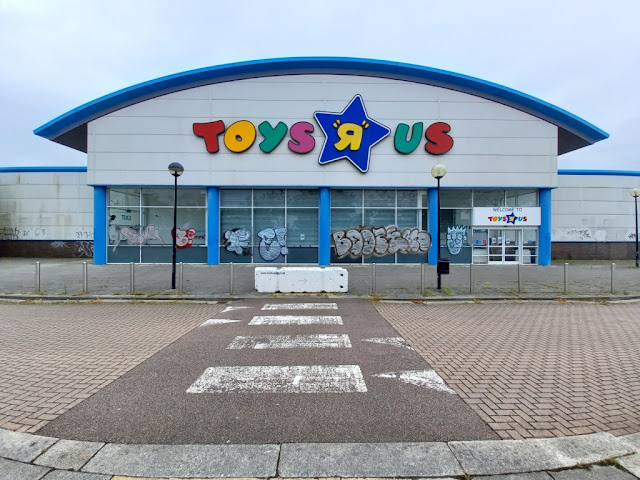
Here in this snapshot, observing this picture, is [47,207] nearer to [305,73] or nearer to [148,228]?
[148,228]

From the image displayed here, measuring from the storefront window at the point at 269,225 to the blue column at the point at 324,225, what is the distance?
1.62 ft

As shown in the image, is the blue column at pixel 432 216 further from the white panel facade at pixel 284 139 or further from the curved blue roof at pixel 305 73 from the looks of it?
the curved blue roof at pixel 305 73

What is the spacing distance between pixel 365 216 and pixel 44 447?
18890 mm

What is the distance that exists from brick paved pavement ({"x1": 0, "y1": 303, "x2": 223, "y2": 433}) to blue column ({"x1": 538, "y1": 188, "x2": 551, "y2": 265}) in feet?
63.8

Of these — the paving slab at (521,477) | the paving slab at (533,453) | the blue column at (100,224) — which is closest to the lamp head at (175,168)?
the blue column at (100,224)

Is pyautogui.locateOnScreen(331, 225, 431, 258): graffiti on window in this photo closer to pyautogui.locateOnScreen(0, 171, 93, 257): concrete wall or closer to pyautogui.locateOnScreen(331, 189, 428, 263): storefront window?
pyautogui.locateOnScreen(331, 189, 428, 263): storefront window

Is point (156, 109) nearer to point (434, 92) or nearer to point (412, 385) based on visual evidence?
point (434, 92)

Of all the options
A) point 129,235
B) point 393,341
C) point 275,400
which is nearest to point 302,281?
point 393,341

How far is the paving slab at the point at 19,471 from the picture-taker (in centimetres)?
273

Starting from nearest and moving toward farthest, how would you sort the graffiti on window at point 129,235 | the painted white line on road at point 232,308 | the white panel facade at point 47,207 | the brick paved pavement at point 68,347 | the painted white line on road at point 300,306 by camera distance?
the brick paved pavement at point 68,347
the painted white line on road at point 232,308
the painted white line on road at point 300,306
the graffiti on window at point 129,235
the white panel facade at point 47,207

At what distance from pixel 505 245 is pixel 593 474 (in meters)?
21.2

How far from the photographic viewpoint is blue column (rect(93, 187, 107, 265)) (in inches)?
808

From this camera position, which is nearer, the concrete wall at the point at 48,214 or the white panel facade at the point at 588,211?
the white panel facade at the point at 588,211

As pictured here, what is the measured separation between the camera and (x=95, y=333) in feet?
22.9
